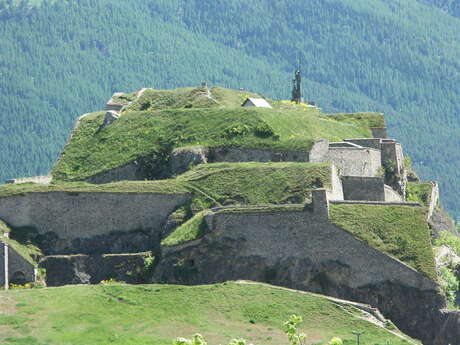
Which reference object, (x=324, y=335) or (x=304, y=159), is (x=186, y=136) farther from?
(x=324, y=335)

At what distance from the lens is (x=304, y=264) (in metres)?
89.9

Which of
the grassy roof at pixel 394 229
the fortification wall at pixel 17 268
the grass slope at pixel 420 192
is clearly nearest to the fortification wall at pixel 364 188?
the grassy roof at pixel 394 229

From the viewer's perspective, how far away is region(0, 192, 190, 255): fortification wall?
319 feet

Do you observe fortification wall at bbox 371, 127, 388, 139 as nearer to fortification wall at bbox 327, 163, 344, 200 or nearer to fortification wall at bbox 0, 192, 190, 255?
fortification wall at bbox 327, 163, 344, 200

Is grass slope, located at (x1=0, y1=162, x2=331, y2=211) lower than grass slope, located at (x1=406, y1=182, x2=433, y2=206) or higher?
higher

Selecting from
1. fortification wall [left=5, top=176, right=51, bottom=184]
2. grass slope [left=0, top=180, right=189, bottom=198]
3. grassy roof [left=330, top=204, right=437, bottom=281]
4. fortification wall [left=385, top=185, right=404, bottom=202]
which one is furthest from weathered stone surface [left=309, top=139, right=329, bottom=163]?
fortification wall [left=5, top=176, right=51, bottom=184]

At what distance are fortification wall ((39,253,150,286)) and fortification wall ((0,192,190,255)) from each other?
1.54 metres

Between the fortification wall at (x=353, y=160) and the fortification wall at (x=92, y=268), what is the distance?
16.5 meters

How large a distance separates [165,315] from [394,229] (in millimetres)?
15763

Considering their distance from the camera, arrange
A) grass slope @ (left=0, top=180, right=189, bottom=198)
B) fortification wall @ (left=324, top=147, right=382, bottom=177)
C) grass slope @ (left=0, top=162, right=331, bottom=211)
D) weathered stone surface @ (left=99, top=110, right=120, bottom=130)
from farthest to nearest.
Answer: weathered stone surface @ (left=99, top=110, right=120, bottom=130), fortification wall @ (left=324, top=147, right=382, bottom=177), grass slope @ (left=0, top=180, right=189, bottom=198), grass slope @ (left=0, top=162, right=331, bottom=211)

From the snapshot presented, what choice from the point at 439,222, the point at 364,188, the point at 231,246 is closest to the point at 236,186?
the point at 231,246

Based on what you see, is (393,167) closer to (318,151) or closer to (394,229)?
(318,151)

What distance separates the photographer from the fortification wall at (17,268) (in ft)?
309

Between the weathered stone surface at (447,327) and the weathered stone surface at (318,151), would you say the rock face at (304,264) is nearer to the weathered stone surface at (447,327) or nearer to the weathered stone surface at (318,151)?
the weathered stone surface at (447,327)
